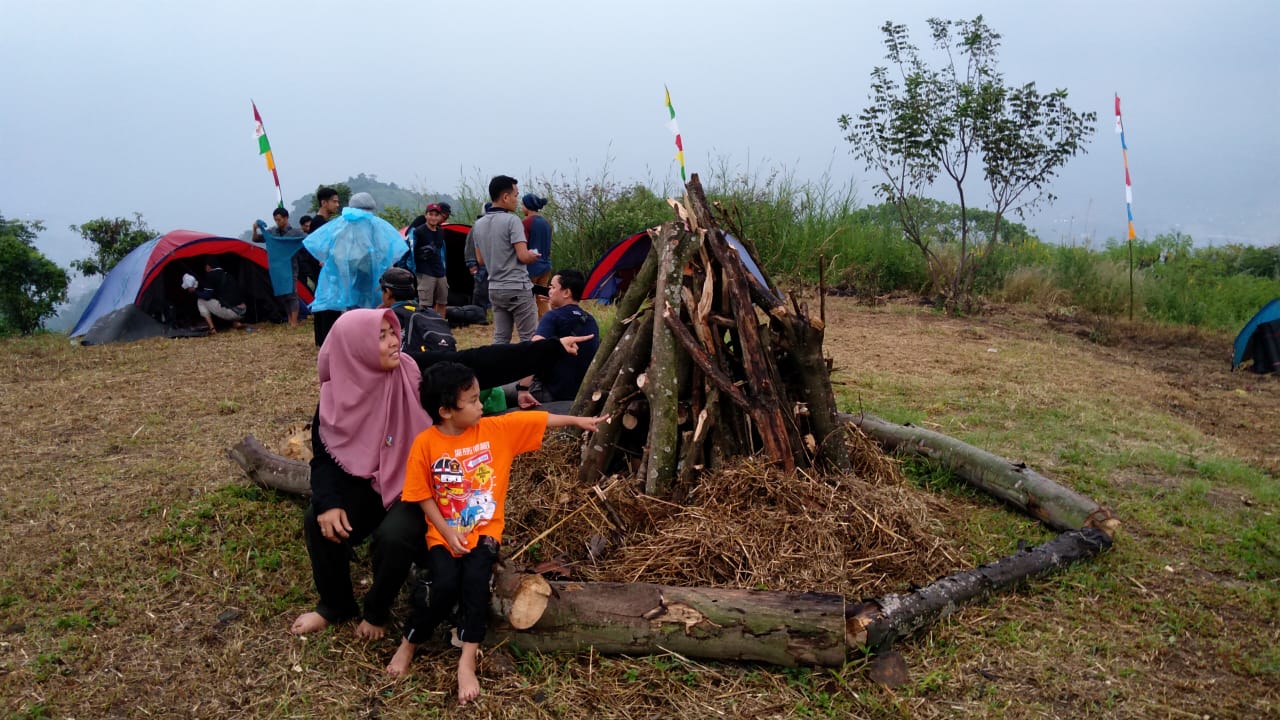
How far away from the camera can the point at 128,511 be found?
451 centimetres

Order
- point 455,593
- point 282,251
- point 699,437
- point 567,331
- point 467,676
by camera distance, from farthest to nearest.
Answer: point 282,251 < point 567,331 < point 699,437 < point 455,593 < point 467,676

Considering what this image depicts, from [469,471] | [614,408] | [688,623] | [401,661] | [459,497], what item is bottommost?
[401,661]

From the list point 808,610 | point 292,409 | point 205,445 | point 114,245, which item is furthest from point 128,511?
point 114,245

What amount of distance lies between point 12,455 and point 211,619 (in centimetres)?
331

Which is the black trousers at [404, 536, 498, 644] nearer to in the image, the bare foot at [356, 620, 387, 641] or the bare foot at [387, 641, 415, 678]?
the bare foot at [387, 641, 415, 678]

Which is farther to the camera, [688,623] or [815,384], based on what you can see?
[815,384]

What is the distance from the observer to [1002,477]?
452 centimetres

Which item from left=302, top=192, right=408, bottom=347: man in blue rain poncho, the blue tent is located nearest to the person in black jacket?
left=302, top=192, right=408, bottom=347: man in blue rain poncho

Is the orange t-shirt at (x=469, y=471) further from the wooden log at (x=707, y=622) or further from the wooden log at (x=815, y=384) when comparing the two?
the wooden log at (x=815, y=384)

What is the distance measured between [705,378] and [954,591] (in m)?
1.48

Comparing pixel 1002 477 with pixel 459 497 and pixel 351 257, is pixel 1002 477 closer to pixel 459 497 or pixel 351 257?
pixel 459 497

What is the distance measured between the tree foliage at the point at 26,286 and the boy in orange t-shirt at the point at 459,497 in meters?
10.9

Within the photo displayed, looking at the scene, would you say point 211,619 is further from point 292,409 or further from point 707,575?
point 292,409

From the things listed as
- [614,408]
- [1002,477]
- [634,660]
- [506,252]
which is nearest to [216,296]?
[506,252]
